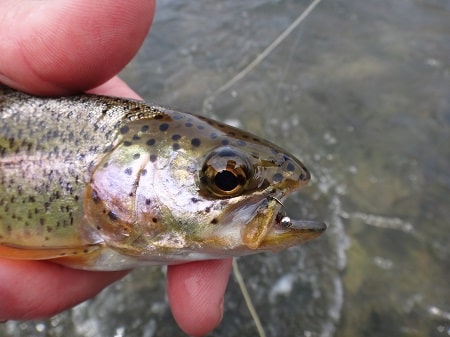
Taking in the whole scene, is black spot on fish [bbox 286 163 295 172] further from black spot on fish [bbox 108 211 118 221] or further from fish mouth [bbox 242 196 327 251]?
black spot on fish [bbox 108 211 118 221]

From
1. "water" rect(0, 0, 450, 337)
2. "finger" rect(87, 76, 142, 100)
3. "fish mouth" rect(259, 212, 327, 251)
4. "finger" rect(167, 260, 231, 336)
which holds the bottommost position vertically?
"water" rect(0, 0, 450, 337)

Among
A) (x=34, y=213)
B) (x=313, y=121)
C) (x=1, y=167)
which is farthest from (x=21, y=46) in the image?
(x=313, y=121)

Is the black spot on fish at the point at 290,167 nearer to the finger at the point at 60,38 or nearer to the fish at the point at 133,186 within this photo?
the fish at the point at 133,186

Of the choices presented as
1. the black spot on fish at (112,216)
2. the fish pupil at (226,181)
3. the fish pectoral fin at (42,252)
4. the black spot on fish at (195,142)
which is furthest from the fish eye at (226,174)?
the fish pectoral fin at (42,252)

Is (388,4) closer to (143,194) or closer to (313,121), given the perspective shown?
(313,121)

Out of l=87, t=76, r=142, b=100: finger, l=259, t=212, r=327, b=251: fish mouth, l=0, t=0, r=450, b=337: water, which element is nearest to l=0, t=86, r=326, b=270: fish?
l=259, t=212, r=327, b=251: fish mouth

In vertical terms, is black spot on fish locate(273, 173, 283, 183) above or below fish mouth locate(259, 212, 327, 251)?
above

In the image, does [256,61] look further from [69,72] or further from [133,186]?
[133,186]
